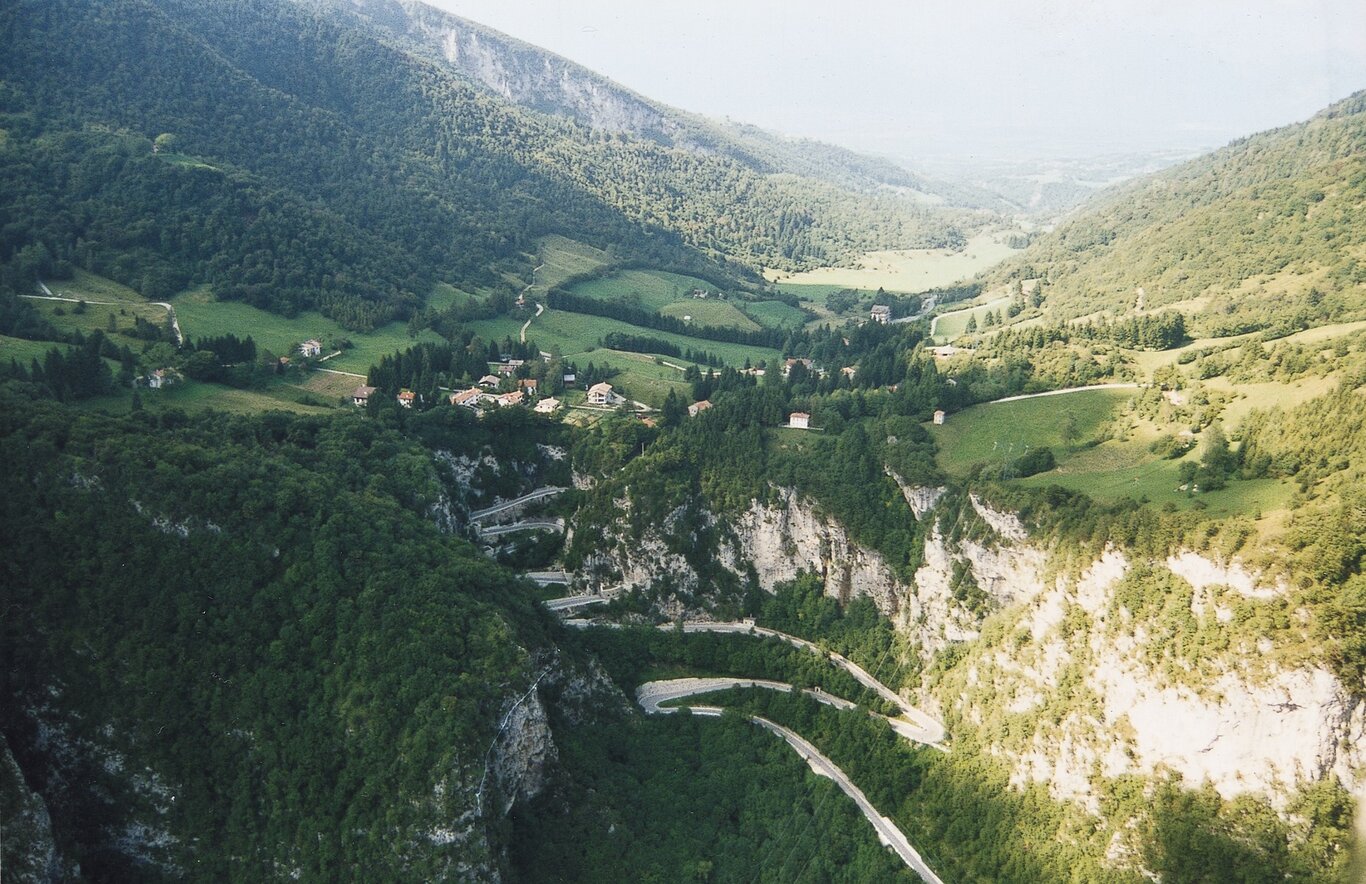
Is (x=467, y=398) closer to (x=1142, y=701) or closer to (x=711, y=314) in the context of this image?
(x=711, y=314)

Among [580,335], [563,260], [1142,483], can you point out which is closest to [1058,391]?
[1142,483]

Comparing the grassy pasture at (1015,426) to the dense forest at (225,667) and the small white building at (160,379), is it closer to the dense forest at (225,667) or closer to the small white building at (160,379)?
the dense forest at (225,667)

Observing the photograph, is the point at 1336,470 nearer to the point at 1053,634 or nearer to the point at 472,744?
the point at 1053,634

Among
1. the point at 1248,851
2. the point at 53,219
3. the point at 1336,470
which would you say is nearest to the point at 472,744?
the point at 1248,851

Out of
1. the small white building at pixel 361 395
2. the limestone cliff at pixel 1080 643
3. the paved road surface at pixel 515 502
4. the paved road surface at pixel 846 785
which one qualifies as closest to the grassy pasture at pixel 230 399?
the small white building at pixel 361 395

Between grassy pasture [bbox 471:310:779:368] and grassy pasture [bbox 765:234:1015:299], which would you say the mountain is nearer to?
grassy pasture [bbox 765:234:1015:299]

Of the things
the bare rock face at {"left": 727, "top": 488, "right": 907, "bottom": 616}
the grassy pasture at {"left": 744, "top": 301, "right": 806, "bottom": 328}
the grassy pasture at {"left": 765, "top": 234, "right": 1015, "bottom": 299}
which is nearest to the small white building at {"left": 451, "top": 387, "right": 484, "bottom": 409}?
the bare rock face at {"left": 727, "top": 488, "right": 907, "bottom": 616}
